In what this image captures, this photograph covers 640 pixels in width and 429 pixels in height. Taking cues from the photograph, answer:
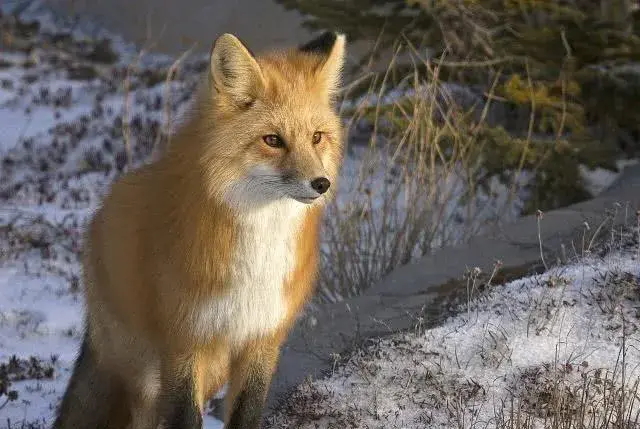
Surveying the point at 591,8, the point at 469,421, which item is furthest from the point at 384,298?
the point at 591,8

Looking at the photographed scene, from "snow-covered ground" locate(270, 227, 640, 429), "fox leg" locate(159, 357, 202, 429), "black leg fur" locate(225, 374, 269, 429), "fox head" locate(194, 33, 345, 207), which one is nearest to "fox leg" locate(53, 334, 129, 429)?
"fox leg" locate(159, 357, 202, 429)

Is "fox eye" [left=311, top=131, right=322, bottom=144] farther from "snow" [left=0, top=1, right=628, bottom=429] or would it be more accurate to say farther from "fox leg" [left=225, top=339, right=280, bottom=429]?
"snow" [left=0, top=1, right=628, bottom=429]

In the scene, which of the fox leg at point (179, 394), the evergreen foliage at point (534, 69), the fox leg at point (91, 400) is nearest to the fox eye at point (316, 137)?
the fox leg at point (179, 394)

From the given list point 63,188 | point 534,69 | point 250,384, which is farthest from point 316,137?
point 63,188

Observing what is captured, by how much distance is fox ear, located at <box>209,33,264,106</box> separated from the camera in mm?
4094

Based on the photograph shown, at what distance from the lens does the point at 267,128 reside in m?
4.09

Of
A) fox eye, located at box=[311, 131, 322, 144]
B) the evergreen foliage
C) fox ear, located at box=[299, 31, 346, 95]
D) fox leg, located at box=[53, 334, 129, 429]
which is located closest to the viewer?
fox eye, located at box=[311, 131, 322, 144]

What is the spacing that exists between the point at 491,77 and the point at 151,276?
6813mm

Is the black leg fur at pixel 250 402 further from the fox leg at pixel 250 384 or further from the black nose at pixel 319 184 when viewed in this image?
the black nose at pixel 319 184

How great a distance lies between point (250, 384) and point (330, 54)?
151cm

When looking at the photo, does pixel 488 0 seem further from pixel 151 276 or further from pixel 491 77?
pixel 151 276

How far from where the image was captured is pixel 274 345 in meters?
4.37

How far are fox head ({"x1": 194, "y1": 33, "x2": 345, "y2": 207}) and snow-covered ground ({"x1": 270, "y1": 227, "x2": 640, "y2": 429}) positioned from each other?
110 cm

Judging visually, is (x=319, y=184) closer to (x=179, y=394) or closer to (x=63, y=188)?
(x=179, y=394)
